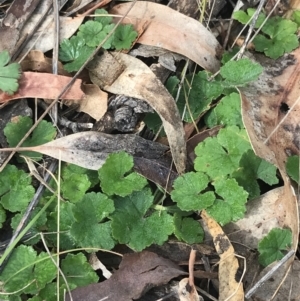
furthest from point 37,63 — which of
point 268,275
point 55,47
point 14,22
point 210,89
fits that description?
point 268,275

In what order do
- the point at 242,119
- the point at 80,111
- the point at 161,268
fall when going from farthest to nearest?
the point at 80,111
the point at 242,119
the point at 161,268

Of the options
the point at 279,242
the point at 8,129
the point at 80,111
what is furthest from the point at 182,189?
the point at 8,129

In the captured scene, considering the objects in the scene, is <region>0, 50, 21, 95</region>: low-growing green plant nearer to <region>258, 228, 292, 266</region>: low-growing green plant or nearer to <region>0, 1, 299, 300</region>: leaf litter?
<region>0, 1, 299, 300</region>: leaf litter

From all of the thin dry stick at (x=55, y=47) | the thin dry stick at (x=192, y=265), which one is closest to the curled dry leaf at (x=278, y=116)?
the thin dry stick at (x=192, y=265)

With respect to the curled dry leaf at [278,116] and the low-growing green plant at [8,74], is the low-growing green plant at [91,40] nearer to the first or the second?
the low-growing green plant at [8,74]

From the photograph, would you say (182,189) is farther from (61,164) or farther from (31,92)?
(31,92)

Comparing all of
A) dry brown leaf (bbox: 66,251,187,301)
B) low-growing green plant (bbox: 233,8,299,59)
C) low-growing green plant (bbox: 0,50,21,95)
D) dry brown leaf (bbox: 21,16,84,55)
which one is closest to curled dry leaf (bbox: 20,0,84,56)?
dry brown leaf (bbox: 21,16,84,55)
